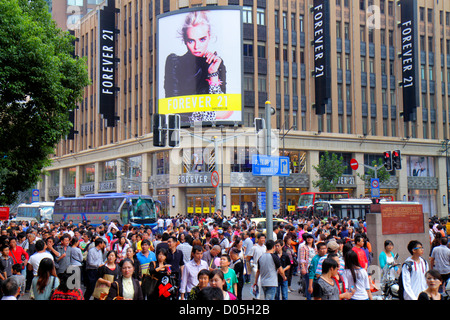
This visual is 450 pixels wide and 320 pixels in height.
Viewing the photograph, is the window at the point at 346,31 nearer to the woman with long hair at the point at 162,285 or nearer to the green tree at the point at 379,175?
the green tree at the point at 379,175

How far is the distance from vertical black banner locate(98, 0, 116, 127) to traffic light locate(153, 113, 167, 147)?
3701 cm

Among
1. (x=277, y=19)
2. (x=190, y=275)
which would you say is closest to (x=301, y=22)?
(x=277, y=19)

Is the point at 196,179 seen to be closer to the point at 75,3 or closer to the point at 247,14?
the point at 247,14

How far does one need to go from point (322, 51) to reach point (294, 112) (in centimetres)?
690

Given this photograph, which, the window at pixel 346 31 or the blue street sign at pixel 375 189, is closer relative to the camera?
the blue street sign at pixel 375 189

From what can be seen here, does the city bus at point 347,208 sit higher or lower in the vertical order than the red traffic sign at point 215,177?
lower

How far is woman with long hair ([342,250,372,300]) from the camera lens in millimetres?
7891

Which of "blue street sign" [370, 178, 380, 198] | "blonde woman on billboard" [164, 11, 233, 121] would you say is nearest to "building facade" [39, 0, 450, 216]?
"blonde woman on billboard" [164, 11, 233, 121]

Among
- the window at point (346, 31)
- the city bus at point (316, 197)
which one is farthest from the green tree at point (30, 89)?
the window at point (346, 31)

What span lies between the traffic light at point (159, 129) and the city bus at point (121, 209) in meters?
16.9

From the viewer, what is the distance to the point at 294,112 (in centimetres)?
5147

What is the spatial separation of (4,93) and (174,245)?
8663 mm

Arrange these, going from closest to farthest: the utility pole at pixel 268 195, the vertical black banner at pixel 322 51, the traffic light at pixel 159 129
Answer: the utility pole at pixel 268 195 → the traffic light at pixel 159 129 → the vertical black banner at pixel 322 51

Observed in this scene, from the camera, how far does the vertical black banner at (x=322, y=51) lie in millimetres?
49062
